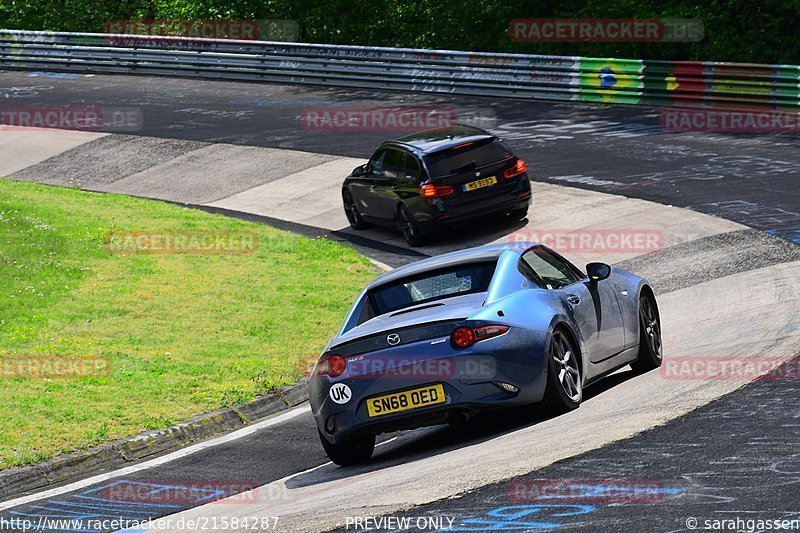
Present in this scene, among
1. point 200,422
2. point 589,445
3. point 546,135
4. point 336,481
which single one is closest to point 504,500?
point 589,445

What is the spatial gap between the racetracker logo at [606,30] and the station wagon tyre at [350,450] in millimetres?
26720

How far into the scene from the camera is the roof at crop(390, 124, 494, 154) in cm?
2006

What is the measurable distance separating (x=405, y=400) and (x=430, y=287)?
1.19 metres

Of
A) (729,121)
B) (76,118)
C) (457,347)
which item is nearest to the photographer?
(457,347)

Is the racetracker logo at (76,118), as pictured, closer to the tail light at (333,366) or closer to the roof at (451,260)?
the roof at (451,260)

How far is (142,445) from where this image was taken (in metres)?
10.9

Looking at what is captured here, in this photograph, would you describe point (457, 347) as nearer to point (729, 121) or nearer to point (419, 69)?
point (729, 121)

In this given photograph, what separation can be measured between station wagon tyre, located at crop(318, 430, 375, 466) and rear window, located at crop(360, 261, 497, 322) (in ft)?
3.18

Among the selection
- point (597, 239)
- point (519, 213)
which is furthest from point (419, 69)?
point (597, 239)

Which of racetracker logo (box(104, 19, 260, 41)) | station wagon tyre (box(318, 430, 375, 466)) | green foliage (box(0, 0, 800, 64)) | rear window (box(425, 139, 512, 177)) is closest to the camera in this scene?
station wagon tyre (box(318, 430, 375, 466))

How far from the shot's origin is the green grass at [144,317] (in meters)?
11.6

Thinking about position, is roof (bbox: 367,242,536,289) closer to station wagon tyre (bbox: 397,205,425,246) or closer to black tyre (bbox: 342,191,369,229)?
station wagon tyre (bbox: 397,205,425,246)

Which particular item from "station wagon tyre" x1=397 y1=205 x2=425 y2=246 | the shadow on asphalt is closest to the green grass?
"station wagon tyre" x1=397 y1=205 x2=425 y2=246

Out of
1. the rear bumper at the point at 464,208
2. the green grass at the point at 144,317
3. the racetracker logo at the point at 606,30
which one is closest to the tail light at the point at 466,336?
the green grass at the point at 144,317
